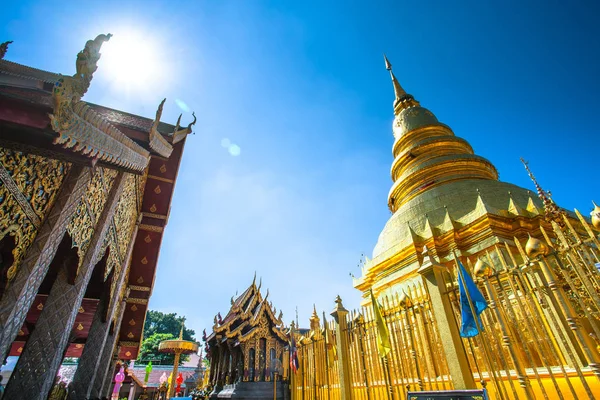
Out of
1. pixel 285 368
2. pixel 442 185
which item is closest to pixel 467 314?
pixel 285 368

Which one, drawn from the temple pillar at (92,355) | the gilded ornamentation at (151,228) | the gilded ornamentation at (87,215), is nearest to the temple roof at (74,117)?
the gilded ornamentation at (87,215)

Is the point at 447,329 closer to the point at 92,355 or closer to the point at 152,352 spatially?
the point at 92,355

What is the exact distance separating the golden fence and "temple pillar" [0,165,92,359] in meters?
4.19

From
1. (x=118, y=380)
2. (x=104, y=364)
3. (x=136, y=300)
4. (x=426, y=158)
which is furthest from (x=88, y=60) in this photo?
(x=118, y=380)

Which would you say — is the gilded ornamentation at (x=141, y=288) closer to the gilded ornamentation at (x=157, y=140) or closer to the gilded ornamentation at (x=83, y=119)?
the gilded ornamentation at (x=157, y=140)

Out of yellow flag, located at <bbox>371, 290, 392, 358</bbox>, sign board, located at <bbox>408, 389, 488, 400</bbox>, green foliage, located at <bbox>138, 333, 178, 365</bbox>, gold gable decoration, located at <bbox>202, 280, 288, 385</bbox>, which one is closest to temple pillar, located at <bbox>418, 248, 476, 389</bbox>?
sign board, located at <bbox>408, 389, 488, 400</bbox>

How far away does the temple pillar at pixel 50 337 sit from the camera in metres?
3.07

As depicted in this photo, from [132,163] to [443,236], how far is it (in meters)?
9.11

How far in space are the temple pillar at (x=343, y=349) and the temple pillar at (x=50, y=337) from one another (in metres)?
4.30

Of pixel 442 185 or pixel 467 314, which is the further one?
pixel 442 185

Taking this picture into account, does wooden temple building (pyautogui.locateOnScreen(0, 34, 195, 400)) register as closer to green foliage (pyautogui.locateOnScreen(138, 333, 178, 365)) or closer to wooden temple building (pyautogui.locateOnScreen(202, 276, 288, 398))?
wooden temple building (pyautogui.locateOnScreen(202, 276, 288, 398))

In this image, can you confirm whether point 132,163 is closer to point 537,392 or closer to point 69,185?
point 69,185

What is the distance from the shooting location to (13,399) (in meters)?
2.95

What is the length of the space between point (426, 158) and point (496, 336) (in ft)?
38.5
